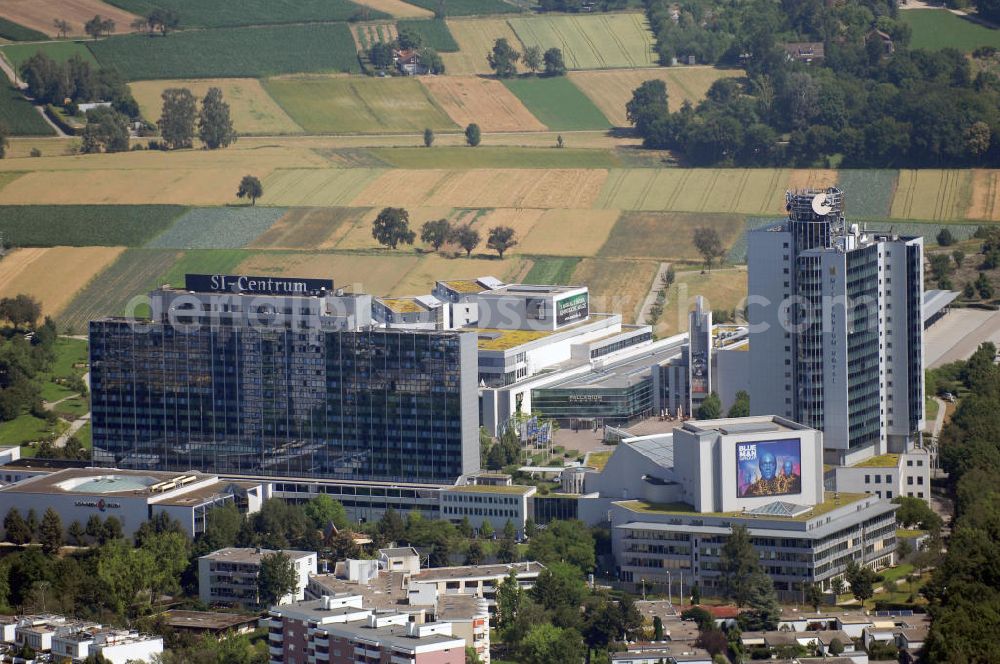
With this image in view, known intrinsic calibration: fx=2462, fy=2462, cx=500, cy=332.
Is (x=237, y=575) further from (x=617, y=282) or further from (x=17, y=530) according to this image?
(x=617, y=282)

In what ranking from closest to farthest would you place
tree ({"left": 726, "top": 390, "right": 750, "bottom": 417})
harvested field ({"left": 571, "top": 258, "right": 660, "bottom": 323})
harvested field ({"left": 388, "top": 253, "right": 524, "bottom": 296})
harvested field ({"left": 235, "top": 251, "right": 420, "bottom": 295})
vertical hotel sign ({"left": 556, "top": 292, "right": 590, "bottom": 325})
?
tree ({"left": 726, "top": 390, "right": 750, "bottom": 417})
vertical hotel sign ({"left": 556, "top": 292, "right": 590, "bottom": 325})
harvested field ({"left": 571, "top": 258, "right": 660, "bottom": 323})
harvested field ({"left": 388, "top": 253, "right": 524, "bottom": 296})
harvested field ({"left": 235, "top": 251, "right": 420, "bottom": 295})

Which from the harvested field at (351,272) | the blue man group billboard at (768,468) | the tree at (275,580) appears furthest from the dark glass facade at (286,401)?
the harvested field at (351,272)

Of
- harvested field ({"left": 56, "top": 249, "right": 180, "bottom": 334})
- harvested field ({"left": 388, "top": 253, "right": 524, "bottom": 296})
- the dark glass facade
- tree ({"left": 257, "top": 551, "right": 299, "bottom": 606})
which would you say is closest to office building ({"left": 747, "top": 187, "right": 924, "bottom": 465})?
the dark glass facade

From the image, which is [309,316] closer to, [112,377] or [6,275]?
[112,377]

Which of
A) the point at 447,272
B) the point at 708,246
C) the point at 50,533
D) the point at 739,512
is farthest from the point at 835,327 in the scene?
the point at 447,272

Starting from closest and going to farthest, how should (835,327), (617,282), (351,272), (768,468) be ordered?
1. (768,468)
2. (835,327)
3. (617,282)
4. (351,272)

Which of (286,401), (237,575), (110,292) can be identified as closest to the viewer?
(237,575)

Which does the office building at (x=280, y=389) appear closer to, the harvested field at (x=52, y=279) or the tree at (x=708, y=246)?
the harvested field at (x=52, y=279)

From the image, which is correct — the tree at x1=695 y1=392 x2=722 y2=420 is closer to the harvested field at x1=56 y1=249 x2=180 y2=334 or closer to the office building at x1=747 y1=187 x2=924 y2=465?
the office building at x1=747 y1=187 x2=924 y2=465
